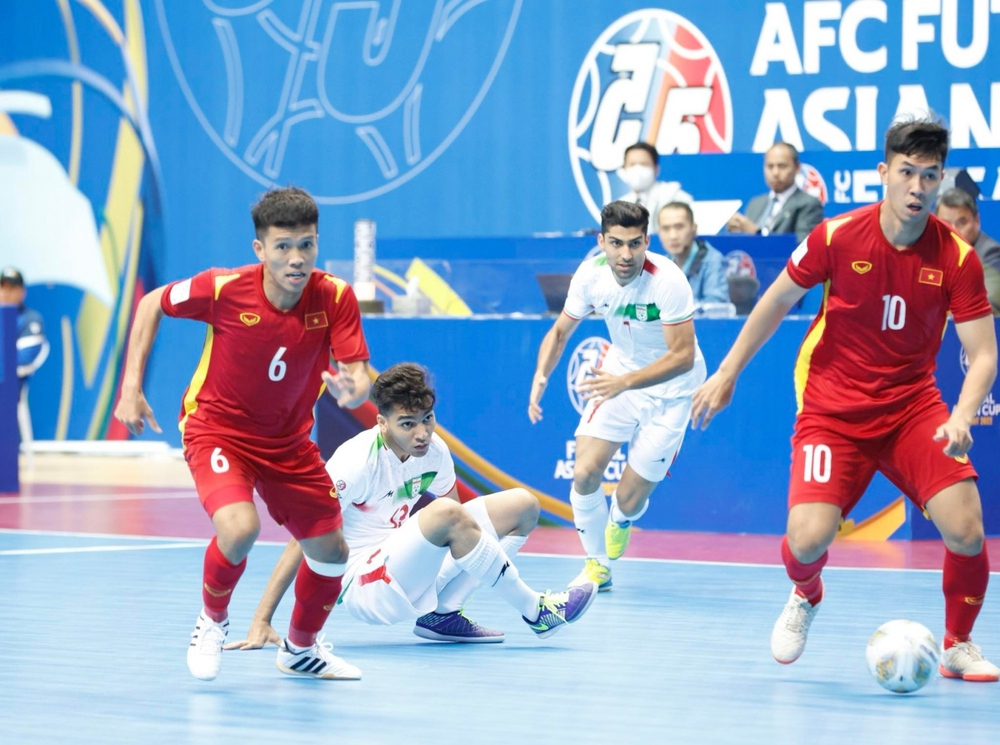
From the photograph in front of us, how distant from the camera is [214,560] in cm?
525

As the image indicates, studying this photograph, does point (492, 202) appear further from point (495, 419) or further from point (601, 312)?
point (601, 312)

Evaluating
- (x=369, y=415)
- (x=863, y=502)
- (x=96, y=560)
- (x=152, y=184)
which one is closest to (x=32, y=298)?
(x=152, y=184)

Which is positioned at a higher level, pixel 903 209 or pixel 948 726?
pixel 903 209

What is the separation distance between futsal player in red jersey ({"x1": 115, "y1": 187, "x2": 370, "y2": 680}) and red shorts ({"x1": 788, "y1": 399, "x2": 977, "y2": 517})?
63.7 inches

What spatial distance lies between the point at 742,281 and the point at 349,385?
5457 millimetres

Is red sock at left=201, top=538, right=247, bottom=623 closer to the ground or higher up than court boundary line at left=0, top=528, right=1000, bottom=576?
higher up

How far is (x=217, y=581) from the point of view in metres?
5.23

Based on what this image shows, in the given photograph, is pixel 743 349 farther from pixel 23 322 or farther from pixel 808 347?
pixel 23 322

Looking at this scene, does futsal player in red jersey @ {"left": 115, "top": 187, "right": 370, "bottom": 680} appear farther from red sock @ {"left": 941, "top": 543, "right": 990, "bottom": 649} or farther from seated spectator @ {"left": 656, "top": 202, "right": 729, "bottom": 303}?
seated spectator @ {"left": 656, "top": 202, "right": 729, "bottom": 303}

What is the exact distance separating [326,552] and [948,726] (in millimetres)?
2178

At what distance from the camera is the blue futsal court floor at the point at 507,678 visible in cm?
468

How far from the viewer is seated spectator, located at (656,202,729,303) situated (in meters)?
9.90

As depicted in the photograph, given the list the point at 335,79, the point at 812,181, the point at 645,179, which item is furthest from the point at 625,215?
the point at 335,79

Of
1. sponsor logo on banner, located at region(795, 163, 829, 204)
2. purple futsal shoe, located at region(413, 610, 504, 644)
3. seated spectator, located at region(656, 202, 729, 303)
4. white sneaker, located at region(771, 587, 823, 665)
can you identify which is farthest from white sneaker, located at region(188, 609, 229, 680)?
sponsor logo on banner, located at region(795, 163, 829, 204)
